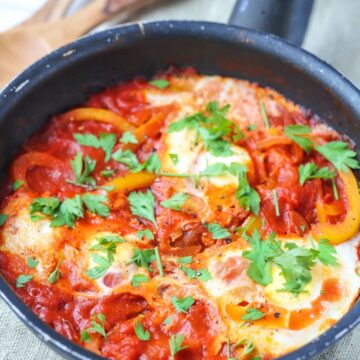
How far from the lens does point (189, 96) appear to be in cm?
363

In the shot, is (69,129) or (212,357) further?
(69,129)

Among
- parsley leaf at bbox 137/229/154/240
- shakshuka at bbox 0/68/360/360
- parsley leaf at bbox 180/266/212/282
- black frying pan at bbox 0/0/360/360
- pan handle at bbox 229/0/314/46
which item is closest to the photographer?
shakshuka at bbox 0/68/360/360

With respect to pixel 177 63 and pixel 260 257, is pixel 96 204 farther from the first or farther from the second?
pixel 177 63

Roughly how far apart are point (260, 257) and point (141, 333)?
0.64 metres

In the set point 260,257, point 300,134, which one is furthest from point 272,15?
point 260,257

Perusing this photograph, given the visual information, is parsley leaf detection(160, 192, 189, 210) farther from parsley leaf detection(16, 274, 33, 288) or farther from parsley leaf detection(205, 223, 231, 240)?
parsley leaf detection(16, 274, 33, 288)

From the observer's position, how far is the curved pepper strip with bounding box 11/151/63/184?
3.27m

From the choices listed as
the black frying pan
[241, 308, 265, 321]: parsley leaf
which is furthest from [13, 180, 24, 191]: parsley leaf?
[241, 308, 265, 321]: parsley leaf

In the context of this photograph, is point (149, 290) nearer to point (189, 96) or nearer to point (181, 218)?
point (181, 218)

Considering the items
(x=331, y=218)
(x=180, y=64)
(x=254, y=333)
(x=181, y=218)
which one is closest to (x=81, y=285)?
(x=181, y=218)

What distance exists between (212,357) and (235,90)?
5.27ft

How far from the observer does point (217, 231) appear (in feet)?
10.1

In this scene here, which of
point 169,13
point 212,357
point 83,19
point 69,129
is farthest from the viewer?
point 169,13

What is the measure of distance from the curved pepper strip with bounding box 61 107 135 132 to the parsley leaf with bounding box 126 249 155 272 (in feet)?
2.66
